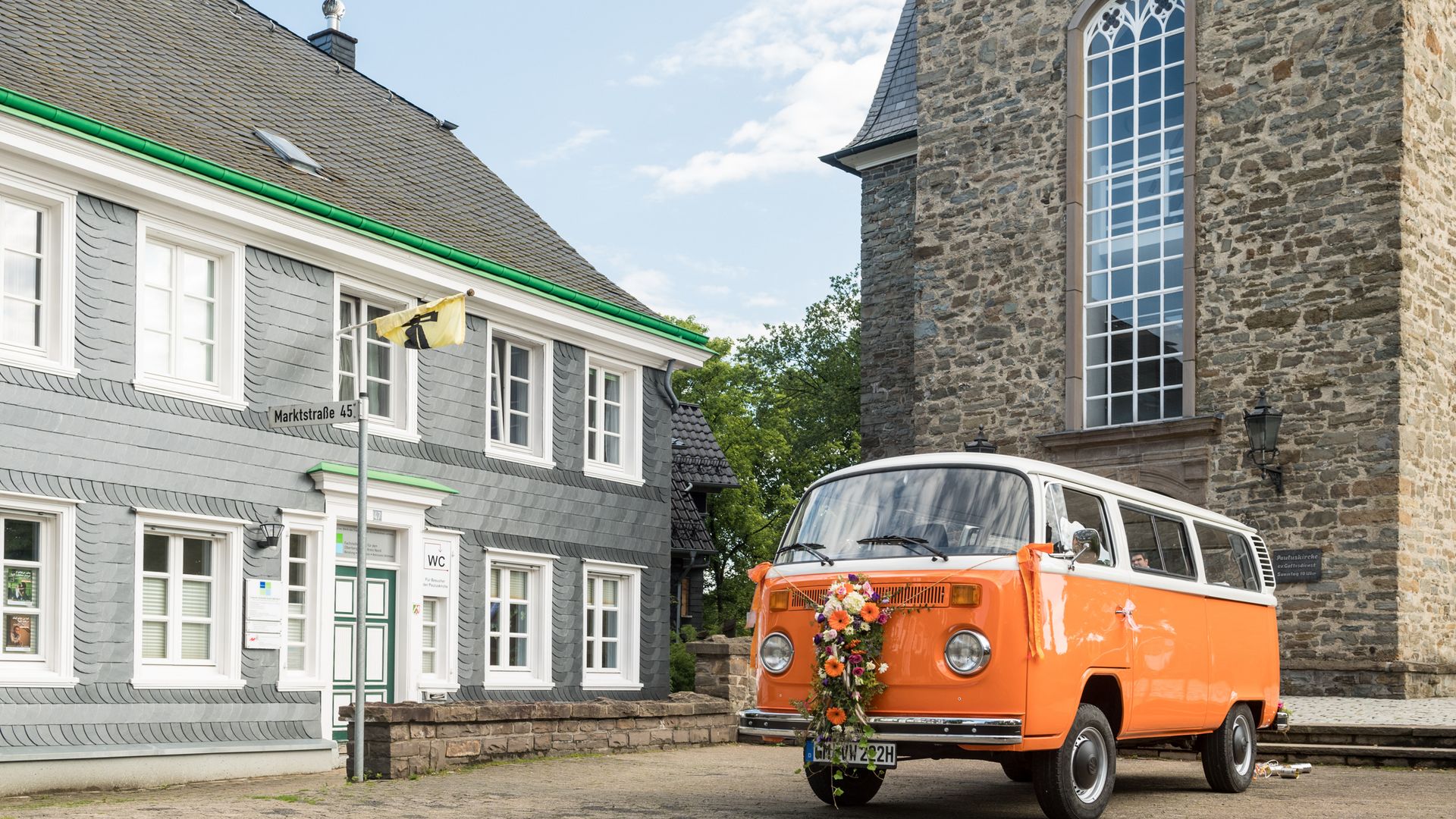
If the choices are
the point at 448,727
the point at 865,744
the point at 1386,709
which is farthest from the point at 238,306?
the point at 1386,709

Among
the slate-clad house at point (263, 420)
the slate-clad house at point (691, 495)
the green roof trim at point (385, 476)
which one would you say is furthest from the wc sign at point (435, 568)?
the slate-clad house at point (691, 495)

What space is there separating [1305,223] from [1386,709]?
22.0 feet

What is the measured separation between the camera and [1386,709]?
17859 millimetres

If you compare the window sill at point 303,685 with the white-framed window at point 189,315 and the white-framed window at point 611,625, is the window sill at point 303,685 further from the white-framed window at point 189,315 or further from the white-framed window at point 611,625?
the white-framed window at point 611,625

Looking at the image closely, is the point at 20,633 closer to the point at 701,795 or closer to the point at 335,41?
the point at 701,795

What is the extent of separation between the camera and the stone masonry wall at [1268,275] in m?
20.3

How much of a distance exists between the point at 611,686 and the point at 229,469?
6.77 m

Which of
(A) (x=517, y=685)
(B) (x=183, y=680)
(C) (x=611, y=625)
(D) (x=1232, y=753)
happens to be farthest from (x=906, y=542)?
(C) (x=611, y=625)

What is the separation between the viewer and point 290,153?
1675 centimetres

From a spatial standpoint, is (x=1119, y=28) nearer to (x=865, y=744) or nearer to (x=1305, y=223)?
(x=1305, y=223)

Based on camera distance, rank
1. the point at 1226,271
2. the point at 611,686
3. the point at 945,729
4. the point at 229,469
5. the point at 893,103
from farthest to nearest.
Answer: the point at 893,103 < the point at 1226,271 < the point at 611,686 < the point at 229,469 < the point at 945,729

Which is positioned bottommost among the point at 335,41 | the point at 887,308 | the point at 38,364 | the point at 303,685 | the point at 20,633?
the point at 303,685

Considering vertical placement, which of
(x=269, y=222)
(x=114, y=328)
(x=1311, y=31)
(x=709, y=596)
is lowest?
(x=709, y=596)

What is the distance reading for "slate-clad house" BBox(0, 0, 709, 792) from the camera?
13.0 meters
